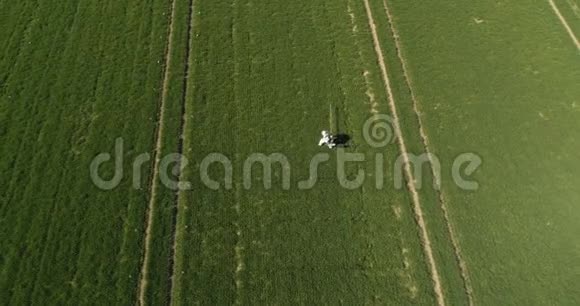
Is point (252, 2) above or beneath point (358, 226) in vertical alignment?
above

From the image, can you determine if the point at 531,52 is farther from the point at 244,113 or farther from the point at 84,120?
the point at 84,120

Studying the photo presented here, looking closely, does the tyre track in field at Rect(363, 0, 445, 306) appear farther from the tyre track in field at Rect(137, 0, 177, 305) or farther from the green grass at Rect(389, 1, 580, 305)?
the tyre track in field at Rect(137, 0, 177, 305)

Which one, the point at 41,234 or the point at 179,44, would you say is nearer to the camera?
the point at 41,234

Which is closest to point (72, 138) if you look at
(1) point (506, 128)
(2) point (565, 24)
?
(1) point (506, 128)

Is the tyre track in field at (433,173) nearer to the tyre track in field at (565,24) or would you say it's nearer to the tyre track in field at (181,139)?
the tyre track in field at (565,24)

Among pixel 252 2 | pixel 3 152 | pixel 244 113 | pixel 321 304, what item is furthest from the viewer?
pixel 252 2

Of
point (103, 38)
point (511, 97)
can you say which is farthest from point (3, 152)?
point (511, 97)

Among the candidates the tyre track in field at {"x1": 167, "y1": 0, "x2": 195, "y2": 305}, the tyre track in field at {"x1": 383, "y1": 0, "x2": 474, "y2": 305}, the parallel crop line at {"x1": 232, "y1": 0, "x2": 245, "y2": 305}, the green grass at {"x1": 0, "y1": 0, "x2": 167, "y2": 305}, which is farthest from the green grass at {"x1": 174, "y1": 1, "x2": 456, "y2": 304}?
the green grass at {"x1": 0, "y1": 0, "x2": 167, "y2": 305}
